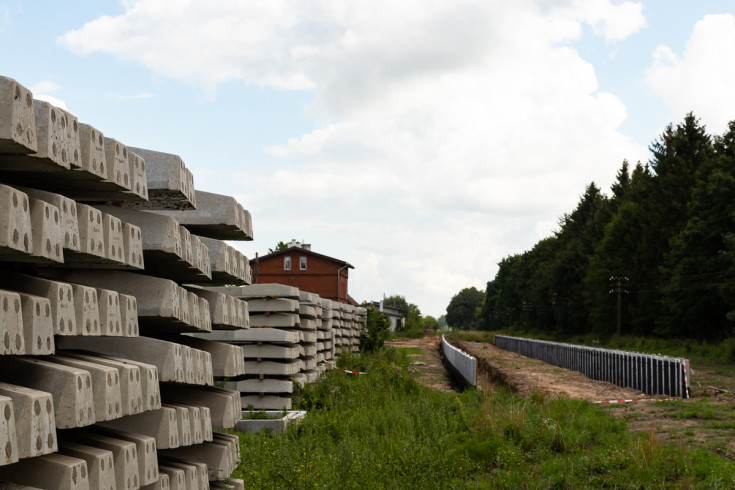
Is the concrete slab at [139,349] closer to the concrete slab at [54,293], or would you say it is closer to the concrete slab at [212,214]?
the concrete slab at [54,293]

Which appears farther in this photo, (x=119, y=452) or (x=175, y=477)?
(x=175, y=477)

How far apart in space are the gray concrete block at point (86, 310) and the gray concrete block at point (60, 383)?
8.8 inches

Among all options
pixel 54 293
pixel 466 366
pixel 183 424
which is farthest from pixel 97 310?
pixel 466 366

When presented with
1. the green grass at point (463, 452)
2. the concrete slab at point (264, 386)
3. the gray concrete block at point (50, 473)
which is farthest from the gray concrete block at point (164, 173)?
the concrete slab at point (264, 386)

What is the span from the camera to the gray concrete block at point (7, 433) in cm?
256

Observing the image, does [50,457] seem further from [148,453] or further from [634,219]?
[634,219]

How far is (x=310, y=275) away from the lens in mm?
64188

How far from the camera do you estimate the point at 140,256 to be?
3943 millimetres

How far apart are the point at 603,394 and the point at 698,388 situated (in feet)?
7.33

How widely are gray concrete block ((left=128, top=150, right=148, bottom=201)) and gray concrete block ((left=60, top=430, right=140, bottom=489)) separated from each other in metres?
1.17

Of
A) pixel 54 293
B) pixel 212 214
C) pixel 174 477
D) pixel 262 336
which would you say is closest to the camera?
pixel 54 293

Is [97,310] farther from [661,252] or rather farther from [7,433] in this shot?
[661,252]

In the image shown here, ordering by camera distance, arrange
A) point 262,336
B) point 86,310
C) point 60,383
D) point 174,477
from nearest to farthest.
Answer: point 60,383
point 86,310
point 174,477
point 262,336

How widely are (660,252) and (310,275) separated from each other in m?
26.5
